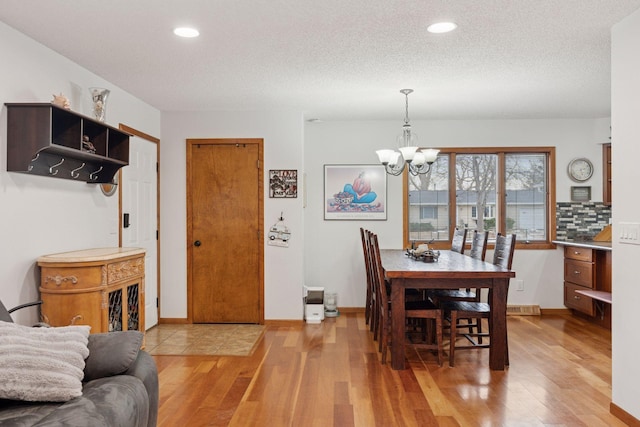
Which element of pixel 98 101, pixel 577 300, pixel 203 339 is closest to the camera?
pixel 98 101

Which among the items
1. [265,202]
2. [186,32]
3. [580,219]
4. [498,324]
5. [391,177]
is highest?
[186,32]

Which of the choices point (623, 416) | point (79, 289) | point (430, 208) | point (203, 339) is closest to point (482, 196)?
point (430, 208)

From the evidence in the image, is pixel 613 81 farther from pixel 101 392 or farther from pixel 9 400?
pixel 9 400

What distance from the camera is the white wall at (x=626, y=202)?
9.17 ft

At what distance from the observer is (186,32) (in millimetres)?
3115

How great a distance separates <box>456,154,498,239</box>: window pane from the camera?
623 centimetres

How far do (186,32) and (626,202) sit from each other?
2.86 m

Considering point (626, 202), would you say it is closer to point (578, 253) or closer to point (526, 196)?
point (578, 253)

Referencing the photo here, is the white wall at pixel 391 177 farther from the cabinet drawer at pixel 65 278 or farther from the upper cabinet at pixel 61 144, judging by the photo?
the cabinet drawer at pixel 65 278

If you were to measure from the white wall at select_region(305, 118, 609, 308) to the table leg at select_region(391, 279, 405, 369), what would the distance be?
229 cm

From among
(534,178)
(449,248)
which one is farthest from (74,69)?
(534,178)

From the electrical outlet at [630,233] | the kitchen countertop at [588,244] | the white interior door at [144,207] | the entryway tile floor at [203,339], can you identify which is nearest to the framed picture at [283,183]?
the white interior door at [144,207]

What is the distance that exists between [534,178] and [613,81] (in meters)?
3.38

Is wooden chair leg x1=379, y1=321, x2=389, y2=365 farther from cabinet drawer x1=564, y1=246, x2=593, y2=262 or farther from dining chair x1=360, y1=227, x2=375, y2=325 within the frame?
cabinet drawer x1=564, y1=246, x2=593, y2=262
